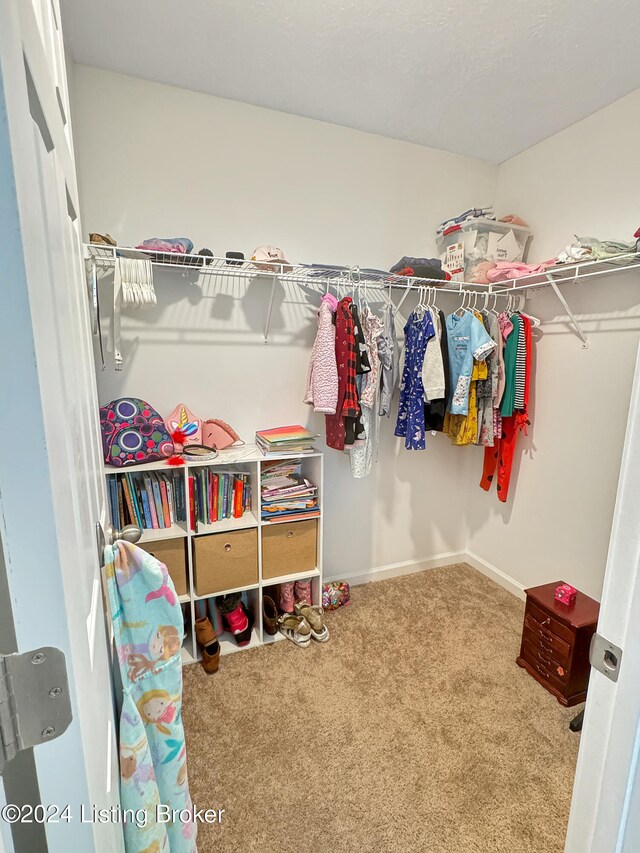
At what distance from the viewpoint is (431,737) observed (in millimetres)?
1609

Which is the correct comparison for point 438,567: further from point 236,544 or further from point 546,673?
point 236,544

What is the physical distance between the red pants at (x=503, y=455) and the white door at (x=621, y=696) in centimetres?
180

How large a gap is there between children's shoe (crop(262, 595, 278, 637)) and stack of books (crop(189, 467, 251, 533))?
521 mm

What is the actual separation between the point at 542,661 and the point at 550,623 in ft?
0.64

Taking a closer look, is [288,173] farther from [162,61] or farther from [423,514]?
[423,514]

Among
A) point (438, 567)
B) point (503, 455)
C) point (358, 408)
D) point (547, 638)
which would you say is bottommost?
point (438, 567)

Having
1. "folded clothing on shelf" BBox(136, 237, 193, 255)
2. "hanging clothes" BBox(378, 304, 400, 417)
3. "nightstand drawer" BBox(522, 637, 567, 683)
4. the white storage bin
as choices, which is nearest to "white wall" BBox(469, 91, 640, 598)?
the white storage bin

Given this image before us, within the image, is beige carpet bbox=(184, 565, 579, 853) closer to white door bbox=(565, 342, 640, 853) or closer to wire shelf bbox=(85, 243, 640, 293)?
white door bbox=(565, 342, 640, 853)

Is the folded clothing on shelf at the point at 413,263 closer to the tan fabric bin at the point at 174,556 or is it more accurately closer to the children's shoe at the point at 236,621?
the tan fabric bin at the point at 174,556

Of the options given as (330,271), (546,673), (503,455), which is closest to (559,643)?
(546,673)

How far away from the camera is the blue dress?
2191 millimetres

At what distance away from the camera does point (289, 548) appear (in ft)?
7.10

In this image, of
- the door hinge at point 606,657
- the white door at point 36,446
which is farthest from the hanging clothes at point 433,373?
the white door at point 36,446

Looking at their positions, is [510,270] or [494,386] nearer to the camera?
[510,270]
